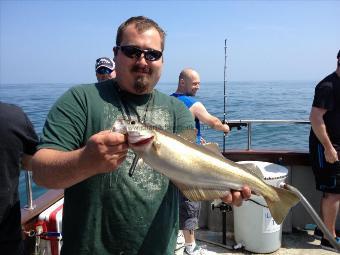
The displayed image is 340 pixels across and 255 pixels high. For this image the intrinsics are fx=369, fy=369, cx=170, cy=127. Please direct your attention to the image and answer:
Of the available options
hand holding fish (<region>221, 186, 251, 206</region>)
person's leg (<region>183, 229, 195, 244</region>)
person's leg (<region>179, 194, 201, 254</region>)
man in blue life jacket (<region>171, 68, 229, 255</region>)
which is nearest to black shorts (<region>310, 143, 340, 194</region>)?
man in blue life jacket (<region>171, 68, 229, 255</region>)

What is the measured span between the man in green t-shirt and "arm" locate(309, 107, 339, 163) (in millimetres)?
3260

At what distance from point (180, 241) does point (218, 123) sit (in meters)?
1.83

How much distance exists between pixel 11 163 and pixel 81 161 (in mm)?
1107

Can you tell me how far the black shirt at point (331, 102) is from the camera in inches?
206

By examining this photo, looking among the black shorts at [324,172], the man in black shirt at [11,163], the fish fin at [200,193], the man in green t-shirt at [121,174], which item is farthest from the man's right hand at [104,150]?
the black shorts at [324,172]

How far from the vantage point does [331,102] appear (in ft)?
17.2

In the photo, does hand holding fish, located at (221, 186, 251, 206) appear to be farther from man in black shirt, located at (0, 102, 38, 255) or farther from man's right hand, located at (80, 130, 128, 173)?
man in black shirt, located at (0, 102, 38, 255)

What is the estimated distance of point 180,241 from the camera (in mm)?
5414

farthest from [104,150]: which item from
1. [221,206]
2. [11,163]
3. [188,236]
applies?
[221,206]

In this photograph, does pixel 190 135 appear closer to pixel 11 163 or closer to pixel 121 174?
pixel 121 174

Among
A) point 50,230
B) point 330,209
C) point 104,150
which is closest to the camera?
point 104,150

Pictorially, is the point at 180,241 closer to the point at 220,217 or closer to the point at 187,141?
the point at 220,217

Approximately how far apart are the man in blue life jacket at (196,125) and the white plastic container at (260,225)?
63 centimetres

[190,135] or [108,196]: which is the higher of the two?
[190,135]
